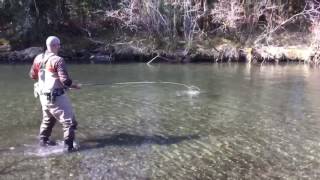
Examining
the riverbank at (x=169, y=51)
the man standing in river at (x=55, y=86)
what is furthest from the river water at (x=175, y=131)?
the riverbank at (x=169, y=51)

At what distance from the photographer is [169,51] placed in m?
28.7

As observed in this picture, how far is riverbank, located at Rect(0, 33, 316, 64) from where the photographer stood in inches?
1106

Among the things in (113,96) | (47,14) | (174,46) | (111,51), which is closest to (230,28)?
(174,46)

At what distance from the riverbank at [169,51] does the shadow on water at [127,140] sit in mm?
17089

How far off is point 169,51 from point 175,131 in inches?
684

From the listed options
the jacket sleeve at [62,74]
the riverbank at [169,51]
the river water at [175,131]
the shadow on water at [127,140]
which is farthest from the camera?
the riverbank at [169,51]

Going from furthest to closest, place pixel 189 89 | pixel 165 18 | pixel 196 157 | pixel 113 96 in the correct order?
pixel 165 18 → pixel 189 89 → pixel 113 96 → pixel 196 157

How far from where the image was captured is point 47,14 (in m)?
30.5

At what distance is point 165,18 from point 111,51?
3.52 meters

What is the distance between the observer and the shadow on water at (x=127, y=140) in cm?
1038

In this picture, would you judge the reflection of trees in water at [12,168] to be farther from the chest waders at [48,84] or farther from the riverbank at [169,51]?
the riverbank at [169,51]

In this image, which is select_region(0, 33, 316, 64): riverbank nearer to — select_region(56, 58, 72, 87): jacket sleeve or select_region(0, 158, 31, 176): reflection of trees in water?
select_region(56, 58, 72, 87): jacket sleeve

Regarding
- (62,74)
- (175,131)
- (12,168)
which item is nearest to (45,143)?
(12,168)

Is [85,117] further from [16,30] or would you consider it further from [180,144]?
[16,30]
